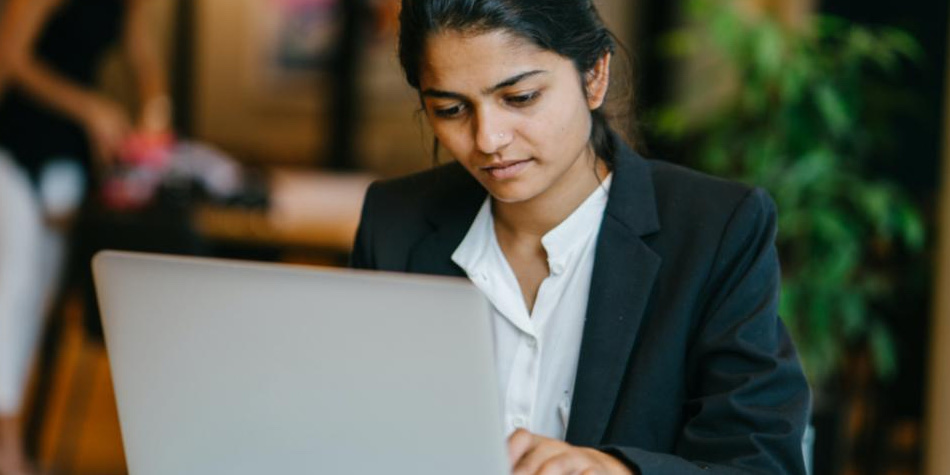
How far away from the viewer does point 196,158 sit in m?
4.26

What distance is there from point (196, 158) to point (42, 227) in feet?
1.64

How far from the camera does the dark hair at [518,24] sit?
5.06 feet

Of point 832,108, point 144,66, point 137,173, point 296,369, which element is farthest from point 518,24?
point 144,66

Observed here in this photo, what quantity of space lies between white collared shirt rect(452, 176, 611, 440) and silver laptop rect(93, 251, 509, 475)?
1.60 feet

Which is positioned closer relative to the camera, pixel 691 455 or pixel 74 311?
pixel 691 455

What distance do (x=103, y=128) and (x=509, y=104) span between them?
2870 millimetres

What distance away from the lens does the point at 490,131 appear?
1536 mm

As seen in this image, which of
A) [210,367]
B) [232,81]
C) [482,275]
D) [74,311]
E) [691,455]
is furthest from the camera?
[232,81]

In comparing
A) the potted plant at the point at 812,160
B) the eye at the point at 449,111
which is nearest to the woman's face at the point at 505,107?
the eye at the point at 449,111

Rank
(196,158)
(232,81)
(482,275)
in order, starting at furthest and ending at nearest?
(232,81)
(196,158)
(482,275)

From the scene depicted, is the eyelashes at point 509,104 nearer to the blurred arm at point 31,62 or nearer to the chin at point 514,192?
the chin at point 514,192

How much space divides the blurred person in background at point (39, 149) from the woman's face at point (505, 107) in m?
2.75

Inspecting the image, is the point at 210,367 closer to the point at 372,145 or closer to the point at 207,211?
the point at 207,211

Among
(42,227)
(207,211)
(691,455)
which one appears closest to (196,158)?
(207,211)
